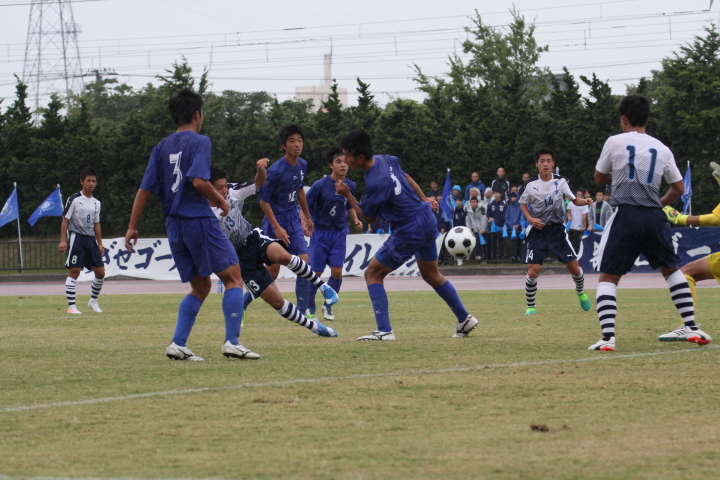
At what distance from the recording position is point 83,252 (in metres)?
15.4

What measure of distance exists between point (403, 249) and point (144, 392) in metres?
3.54

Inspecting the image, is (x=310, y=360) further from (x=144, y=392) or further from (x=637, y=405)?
(x=637, y=405)

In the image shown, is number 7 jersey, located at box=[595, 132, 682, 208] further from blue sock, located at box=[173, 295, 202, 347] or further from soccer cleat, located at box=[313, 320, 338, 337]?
blue sock, located at box=[173, 295, 202, 347]

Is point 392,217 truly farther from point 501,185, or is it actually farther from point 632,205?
point 501,185

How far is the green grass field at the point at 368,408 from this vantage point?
393 cm

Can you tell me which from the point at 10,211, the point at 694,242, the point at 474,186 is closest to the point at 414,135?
the point at 474,186

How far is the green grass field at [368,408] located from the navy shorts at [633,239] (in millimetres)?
731

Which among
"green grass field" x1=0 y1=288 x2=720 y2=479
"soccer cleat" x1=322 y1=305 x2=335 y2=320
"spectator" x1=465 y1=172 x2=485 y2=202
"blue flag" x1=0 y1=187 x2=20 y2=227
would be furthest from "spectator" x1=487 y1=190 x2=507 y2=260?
"green grass field" x1=0 y1=288 x2=720 y2=479

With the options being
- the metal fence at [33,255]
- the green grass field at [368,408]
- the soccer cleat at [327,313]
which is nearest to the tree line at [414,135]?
the metal fence at [33,255]

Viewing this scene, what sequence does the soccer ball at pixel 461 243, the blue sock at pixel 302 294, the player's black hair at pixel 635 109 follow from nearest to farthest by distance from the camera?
1. the player's black hair at pixel 635 109
2. the blue sock at pixel 302 294
3. the soccer ball at pixel 461 243

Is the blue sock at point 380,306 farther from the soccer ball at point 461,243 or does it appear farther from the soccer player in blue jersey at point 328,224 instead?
the soccer ball at point 461,243

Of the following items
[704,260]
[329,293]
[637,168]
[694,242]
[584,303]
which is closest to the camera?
[637,168]

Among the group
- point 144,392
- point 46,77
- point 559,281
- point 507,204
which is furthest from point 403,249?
point 46,77

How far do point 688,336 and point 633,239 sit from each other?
1056 mm
